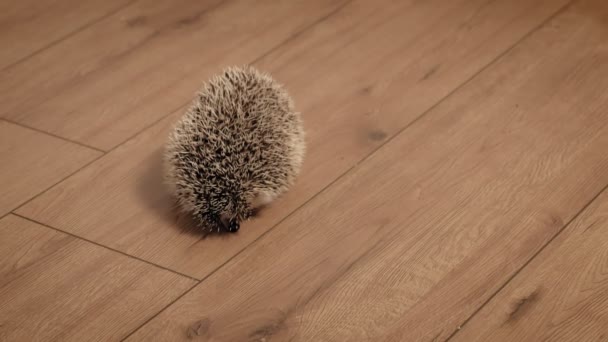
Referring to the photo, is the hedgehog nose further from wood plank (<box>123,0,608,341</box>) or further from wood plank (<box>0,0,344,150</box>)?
wood plank (<box>0,0,344,150</box>)

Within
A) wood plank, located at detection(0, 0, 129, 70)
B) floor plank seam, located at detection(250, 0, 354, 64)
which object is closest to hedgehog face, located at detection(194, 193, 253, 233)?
floor plank seam, located at detection(250, 0, 354, 64)

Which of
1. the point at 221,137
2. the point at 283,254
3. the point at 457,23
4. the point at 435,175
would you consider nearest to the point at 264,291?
the point at 283,254

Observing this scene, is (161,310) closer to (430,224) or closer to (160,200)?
(160,200)

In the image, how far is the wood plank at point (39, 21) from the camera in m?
2.20

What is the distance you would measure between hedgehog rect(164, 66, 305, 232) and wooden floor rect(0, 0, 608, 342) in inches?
2.9

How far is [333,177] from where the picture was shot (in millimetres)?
1684

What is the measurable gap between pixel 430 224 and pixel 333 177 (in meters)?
0.25

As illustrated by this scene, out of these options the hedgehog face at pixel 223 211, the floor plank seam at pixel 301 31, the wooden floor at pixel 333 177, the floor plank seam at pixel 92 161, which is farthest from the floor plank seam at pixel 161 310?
the floor plank seam at pixel 301 31

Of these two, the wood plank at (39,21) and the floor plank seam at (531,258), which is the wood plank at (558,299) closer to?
the floor plank seam at (531,258)

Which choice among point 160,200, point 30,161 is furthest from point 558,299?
point 30,161

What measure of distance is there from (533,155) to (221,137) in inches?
27.5

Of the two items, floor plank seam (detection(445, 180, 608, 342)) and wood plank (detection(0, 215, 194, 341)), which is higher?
wood plank (detection(0, 215, 194, 341))

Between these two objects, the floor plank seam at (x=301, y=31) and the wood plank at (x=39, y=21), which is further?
the wood plank at (x=39, y=21)

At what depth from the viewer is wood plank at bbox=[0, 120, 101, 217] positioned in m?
1.70
